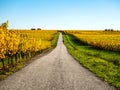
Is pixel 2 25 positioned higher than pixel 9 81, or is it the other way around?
pixel 2 25

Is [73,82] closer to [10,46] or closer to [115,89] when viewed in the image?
[115,89]

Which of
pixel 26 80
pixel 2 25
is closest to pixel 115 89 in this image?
pixel 26 80

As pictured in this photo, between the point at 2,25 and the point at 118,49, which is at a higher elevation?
the point at 2,25

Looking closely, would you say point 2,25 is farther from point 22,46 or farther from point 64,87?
point 64,87

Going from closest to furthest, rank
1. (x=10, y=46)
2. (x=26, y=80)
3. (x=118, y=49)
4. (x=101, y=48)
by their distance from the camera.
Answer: (x=26, y=80) < (x=10, y=46) < (x=118, y=49) < (x=101, y=48)

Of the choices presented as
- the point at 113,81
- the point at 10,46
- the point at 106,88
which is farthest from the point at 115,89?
the point at 10,46

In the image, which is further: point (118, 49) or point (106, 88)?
point (118, 49)

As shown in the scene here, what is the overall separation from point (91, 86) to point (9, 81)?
5743mm

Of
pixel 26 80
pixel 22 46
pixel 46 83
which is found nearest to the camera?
pixel 46 83

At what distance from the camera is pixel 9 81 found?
57.1 ft

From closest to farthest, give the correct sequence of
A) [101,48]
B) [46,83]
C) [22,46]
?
[46,83] < [22,46] < [101,48]

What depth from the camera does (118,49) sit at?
152ft

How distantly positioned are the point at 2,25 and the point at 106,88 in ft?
57.7

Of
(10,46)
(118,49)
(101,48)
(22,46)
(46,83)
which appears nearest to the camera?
(46,83)
